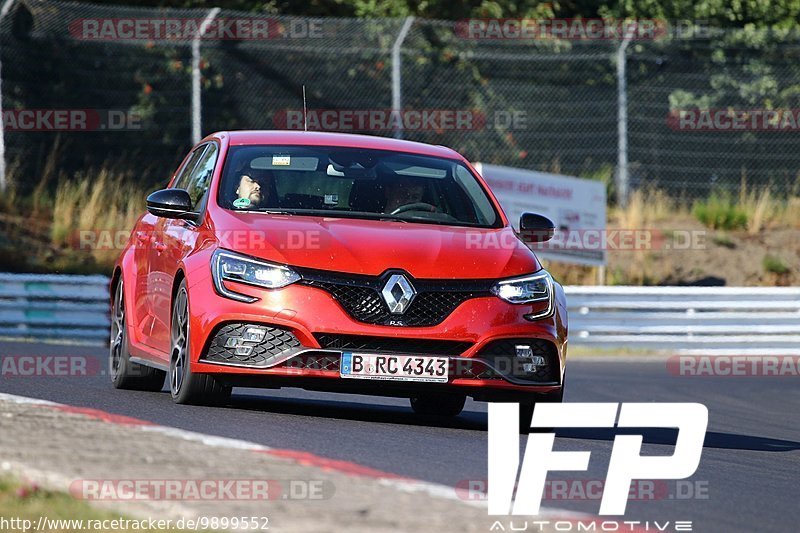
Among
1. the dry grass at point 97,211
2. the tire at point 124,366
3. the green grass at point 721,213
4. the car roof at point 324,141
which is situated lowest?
the green grass at point 721,213

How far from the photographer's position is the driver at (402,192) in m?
9.80

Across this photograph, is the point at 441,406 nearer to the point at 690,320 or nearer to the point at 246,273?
the point at 246,273

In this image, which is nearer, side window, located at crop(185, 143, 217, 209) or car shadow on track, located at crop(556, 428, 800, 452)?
car shadow on track, located at crop(556, 428, 800, 452)

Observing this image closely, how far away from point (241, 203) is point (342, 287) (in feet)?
3.82

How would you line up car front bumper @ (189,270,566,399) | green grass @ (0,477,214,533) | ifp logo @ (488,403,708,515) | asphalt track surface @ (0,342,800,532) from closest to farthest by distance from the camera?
1. green grass @ (0,477,214,533)
2. ifp logo @ (488,403,708,515)
3. asphalt track surface @ (0,342,800,532)
4. car front bumper @ (189,270,566,399)

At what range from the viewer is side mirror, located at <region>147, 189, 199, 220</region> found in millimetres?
9539

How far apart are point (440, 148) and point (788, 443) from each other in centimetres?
288

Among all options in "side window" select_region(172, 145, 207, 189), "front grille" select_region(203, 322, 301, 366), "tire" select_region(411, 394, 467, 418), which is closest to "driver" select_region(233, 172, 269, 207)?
"front grille" select_region(203, 322, 301, 366)

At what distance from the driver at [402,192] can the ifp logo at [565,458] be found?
1.31 metres

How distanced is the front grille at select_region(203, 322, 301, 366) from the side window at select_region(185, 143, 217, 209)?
1258 mm

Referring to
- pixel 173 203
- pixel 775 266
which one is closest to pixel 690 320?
pixel 775 266

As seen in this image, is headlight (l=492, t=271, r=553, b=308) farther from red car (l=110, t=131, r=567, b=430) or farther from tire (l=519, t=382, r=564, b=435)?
tire (l=519, t=382, r=564, b=435)

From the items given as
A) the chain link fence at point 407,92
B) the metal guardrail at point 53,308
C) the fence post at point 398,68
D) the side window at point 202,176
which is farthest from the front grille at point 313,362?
the fence post at point 398,68

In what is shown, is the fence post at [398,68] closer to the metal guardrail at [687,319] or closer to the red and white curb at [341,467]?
the metal guardrail at [687,319]
